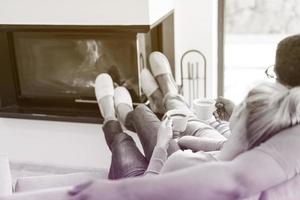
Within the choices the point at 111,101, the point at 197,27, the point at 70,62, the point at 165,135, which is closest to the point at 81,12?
the point at 70,62

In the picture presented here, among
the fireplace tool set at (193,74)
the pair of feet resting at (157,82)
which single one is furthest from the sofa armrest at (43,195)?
the fireplace tool set at (193,74)

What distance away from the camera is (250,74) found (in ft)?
11.3

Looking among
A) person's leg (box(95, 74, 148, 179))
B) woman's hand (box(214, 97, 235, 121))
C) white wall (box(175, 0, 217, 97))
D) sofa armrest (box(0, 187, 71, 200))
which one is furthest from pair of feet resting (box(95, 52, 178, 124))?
sofa armrest (box(0, 187, 71, 200))

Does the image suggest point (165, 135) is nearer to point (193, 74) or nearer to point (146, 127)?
point (146, 127)

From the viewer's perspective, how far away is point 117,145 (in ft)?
5.98

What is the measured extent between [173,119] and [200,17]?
1023 millimetres

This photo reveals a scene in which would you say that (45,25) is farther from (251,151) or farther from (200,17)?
(251,151)

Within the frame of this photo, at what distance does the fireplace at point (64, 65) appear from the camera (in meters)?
2.62

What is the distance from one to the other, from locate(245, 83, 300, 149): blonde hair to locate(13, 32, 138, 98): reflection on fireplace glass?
1.53 metres

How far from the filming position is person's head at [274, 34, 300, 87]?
112 cm

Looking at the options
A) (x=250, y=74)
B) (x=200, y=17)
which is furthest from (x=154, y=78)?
(x=250, y=74)

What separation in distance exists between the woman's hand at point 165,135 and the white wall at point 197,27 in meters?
1.03

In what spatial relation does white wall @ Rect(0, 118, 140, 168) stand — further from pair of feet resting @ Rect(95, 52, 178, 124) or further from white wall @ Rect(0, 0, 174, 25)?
white wall @ Rect(0, 0, 174, 25)

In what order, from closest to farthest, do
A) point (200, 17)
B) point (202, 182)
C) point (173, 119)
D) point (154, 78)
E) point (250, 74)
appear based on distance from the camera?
1. point (202, 182)
2. point (173, 119)
3. point (154, 78)
4. point (200, 17)
5. point (250, 74)
